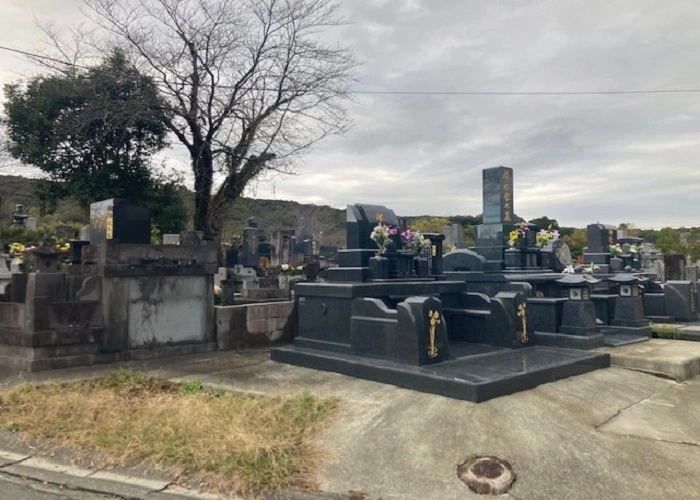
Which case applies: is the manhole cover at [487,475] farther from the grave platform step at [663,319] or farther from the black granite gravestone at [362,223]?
the grave platform step at [663,319]

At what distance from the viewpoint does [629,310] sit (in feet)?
33.9

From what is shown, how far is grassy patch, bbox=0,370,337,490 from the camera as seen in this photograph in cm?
404

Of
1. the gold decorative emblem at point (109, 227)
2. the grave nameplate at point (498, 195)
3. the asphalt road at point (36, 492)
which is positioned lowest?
the asphalt road at point (36, 492)

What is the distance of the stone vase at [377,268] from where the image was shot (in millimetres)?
8664

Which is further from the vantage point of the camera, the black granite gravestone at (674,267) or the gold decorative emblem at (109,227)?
the black granite gravestone at (674,267)

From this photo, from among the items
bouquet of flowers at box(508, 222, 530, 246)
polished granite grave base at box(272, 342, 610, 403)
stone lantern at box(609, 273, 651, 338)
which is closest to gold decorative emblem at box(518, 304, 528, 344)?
polished granite grave base at box(272, 342, 610, 403)

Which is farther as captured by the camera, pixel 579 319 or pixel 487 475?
pixel 579 319

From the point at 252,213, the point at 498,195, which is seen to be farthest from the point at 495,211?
the point at 252,213

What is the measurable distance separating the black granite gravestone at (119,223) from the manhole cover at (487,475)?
675 cm

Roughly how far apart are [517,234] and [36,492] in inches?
411

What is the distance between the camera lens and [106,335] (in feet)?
27.0

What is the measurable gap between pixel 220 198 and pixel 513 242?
7.55 meters

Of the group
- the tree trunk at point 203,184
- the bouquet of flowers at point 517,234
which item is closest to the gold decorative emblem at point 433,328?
the bouquet of flowers at point 517,234

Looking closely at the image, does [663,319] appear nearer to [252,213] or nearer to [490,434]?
[490,434]
